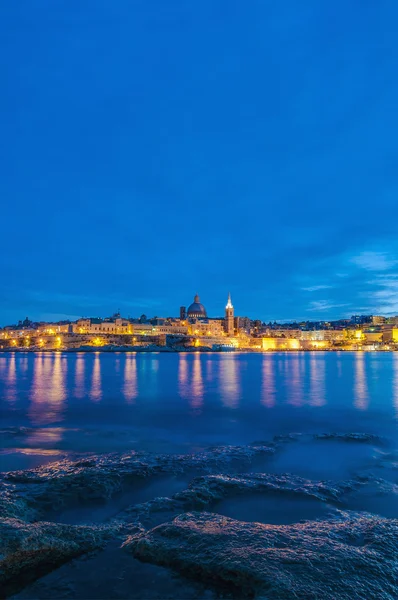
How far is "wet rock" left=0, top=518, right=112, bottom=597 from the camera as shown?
313cm

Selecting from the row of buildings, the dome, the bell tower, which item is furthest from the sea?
the dome

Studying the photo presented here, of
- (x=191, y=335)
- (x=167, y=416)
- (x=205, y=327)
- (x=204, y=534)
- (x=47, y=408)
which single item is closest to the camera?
(x=204, y=534)

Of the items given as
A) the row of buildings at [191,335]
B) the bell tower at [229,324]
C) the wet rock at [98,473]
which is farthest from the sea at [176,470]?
the bell tower at [229,324]

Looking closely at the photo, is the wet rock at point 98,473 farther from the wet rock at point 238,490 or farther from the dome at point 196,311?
the dome at point 196,311

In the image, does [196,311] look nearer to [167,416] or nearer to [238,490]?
[167,416]

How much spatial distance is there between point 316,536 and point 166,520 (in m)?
1.51

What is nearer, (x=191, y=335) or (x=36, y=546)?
(x=36, y=546)

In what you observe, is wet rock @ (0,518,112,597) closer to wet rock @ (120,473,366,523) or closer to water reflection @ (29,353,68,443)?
wet rock @ (120,473,366,523)

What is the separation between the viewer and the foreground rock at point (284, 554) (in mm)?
2957

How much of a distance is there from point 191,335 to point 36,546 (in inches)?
4632

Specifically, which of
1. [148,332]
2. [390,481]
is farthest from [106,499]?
[148,332]

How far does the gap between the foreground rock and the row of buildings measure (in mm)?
103606

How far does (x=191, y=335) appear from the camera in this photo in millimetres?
120812

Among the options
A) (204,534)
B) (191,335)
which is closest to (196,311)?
(191,335)
